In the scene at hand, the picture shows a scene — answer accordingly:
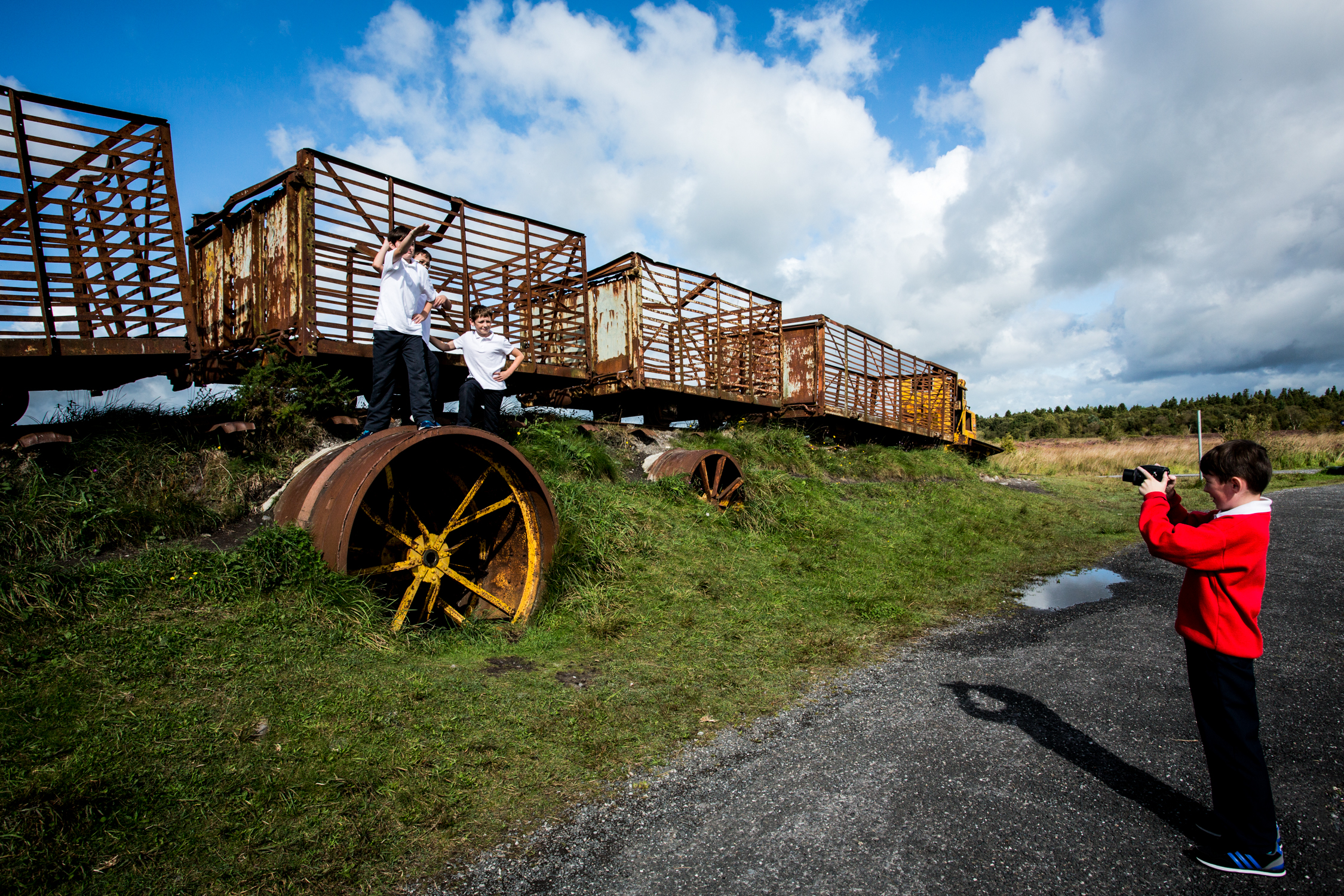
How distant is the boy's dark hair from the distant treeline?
152ft

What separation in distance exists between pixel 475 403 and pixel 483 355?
0.57 meters

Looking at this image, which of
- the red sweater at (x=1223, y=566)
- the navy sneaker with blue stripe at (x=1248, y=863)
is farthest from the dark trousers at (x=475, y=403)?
the navy sneaker with blue stripe at (x=1248, y=863)

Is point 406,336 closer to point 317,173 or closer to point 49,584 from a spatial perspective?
point 317,173

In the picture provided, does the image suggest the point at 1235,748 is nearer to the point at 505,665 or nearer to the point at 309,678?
the point at 505,665

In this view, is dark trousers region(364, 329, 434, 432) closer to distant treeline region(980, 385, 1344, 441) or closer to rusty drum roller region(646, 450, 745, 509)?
rusty drum roller region(646, 450, 745, 509)

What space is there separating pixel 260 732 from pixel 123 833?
0.80 m

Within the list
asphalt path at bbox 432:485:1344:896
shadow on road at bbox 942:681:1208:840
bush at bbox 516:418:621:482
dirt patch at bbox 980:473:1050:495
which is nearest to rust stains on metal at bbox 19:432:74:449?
bush at bbox 516:418:621:482

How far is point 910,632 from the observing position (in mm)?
6375

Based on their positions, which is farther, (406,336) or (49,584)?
(406,336)

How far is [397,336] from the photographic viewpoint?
6133 millimetres

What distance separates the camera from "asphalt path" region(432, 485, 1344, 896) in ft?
8.83

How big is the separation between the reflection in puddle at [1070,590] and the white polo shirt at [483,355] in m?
6.19

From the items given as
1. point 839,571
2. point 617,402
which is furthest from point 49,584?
point 617,402

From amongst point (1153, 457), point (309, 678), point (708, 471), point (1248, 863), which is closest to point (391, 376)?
point (309, 678)
